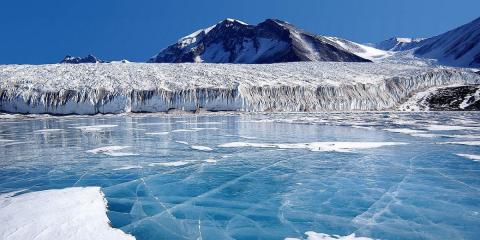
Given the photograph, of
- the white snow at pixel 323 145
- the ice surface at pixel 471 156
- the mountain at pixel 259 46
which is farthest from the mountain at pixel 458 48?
the ice surface at pixel 471 156

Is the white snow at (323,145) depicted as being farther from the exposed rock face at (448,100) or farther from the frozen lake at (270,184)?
the exposed rock face at (448,100)

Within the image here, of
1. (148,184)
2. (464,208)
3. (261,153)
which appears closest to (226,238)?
(148,184)

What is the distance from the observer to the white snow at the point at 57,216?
19.8ft

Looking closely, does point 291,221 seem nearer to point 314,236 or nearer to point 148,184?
point 314,236

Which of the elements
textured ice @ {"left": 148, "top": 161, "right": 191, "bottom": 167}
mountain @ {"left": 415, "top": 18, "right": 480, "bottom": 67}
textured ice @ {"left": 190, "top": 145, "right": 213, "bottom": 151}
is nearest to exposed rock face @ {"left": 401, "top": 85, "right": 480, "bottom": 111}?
Answer: textured ice @ {"left": 190, "top": 145, "right": 213, "bottom": 151}

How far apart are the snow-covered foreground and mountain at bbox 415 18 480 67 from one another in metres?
52.5

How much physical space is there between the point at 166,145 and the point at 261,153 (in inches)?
172

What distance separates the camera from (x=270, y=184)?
9477mm

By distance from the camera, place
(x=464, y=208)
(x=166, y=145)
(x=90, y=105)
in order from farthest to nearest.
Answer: (x=90, y=105), (x=166, y=145), (x=464, y=208)

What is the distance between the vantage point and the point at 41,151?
49.4 feet

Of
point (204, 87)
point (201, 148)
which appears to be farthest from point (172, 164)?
point (204, 87)

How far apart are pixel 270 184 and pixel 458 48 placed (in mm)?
124372

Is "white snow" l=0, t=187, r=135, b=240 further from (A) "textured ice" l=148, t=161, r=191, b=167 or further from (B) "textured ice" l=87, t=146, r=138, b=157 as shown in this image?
(B) "textured ice" l=87, t=146, r=138, b=157

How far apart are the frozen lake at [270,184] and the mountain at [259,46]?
103 metres
